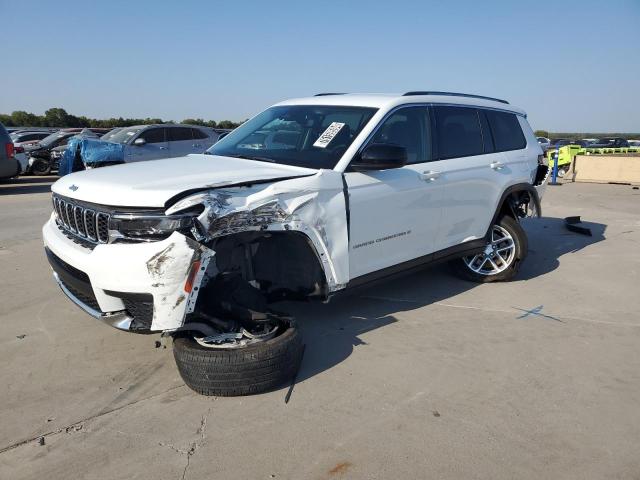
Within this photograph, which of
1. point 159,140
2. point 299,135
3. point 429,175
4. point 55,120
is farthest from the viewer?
point 55,120

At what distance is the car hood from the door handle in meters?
1.18

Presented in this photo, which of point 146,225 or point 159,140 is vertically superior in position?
point 146,225

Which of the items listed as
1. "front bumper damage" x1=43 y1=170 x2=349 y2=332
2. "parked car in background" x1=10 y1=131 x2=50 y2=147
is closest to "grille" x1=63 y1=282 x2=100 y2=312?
"front bumper damage" x1=43 y1=170 x2=349 y2=332

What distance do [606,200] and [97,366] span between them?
41.0 feet

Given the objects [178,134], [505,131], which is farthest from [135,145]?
[505,131]

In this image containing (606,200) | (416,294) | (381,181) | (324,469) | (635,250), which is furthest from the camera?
(606,200)

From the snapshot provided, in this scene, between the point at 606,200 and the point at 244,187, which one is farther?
the point at 606,200

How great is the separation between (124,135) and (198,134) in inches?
86.2

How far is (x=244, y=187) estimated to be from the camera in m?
3.31

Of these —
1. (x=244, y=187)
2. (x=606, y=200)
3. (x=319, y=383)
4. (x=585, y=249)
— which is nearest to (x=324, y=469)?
(x=319, y=383)

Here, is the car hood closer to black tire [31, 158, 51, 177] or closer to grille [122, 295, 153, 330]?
grille [122, 295, 153, 330]

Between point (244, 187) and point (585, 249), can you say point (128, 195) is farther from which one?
point (585, 249)

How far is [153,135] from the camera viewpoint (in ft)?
47.5

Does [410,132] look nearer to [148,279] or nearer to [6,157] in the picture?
Result: [148,279]
